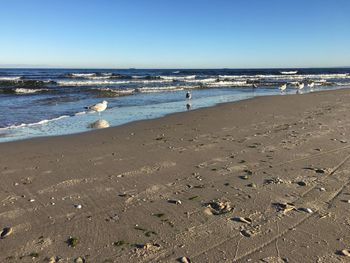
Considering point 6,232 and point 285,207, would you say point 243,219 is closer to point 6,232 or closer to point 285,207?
point 285,207

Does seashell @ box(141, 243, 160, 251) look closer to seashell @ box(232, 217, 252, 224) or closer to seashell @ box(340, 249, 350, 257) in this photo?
seashell @ box(232, 217, 252, 224)

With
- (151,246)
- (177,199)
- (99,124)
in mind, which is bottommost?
(99,124)

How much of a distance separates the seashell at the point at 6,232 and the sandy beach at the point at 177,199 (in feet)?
0.04

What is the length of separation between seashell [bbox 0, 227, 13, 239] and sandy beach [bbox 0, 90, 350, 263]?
13mm

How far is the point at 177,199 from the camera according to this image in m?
5.21

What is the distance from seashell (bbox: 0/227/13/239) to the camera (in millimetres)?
4195

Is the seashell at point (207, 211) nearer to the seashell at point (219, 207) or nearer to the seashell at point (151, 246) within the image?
the seashell at point (219, 207)

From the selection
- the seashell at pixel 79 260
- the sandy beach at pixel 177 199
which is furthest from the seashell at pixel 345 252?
the seashell at pixel 79 260

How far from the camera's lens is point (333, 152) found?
7609 millimetres

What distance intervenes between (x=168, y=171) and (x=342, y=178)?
2685mm

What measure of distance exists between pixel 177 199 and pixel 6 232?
2.08 meters

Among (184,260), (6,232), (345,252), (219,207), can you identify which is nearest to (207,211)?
(219,207)

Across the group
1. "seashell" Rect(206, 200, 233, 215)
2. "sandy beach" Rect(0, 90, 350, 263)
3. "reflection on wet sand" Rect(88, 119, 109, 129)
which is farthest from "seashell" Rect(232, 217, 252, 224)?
"reflection on wet sand" Rect(88, 119, 109, 129)

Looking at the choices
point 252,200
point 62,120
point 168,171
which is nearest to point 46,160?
point 168,171
